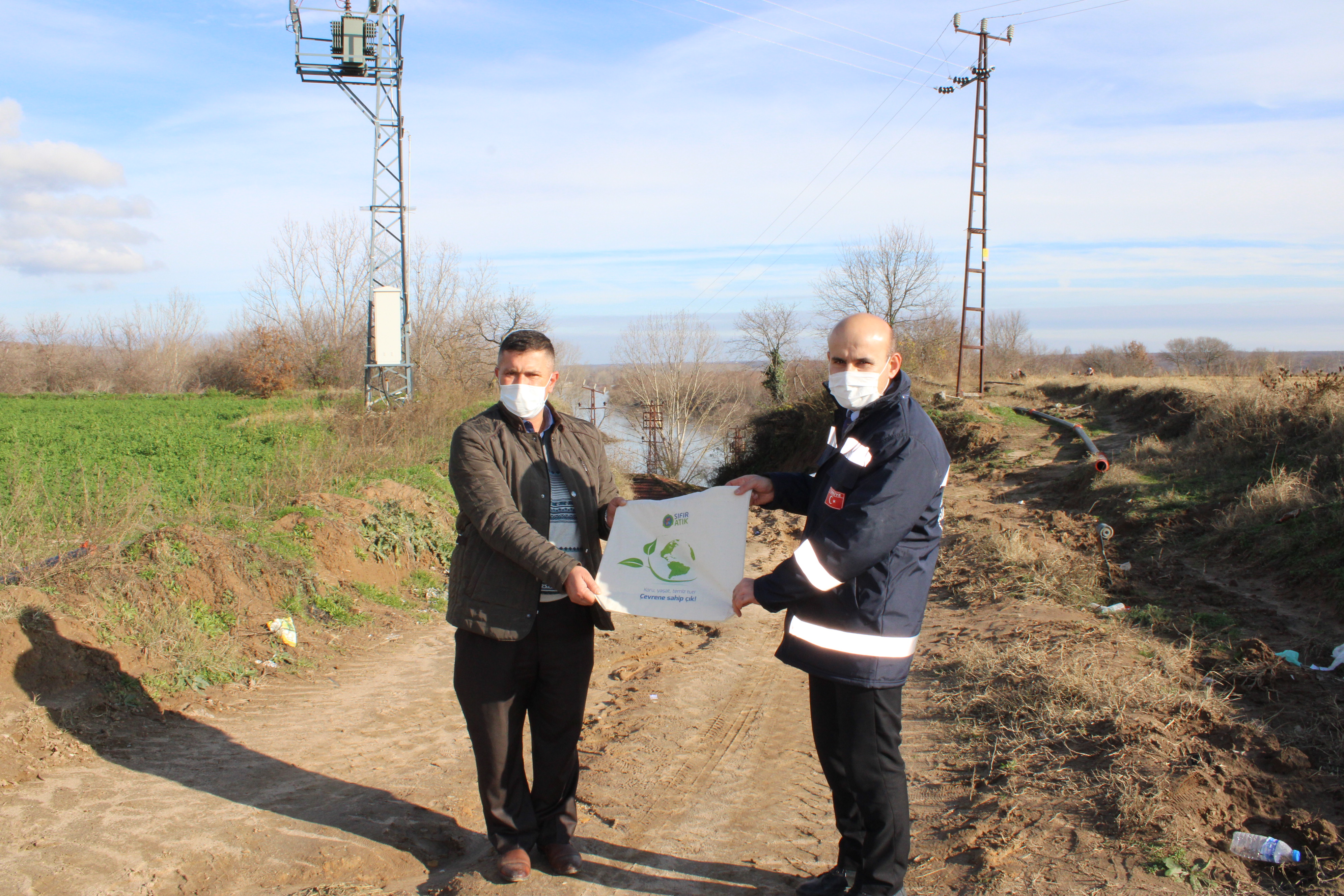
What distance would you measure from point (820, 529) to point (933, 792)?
2.35 m

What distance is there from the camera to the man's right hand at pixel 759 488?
3.67 meters

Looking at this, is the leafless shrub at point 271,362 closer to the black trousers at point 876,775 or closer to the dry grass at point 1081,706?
the dry grass at point 1081,706

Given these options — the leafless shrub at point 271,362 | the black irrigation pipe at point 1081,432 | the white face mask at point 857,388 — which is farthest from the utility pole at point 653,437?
the white face mask at point 857,388

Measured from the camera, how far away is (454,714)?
5.97m

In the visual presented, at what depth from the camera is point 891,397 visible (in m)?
3.11

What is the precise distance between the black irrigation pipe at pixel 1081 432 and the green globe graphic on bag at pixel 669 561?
36.9 ft

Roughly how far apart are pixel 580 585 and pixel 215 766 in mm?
3225

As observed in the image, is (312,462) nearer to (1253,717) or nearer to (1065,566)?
(1065,566)

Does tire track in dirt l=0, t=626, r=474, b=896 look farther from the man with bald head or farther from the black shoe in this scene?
the man with bald head

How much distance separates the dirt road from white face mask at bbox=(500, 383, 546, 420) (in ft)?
6.65

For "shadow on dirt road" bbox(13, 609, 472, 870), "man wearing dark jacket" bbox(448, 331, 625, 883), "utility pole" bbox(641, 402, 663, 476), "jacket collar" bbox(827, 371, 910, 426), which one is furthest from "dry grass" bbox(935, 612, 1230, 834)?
"utility pole" bbox(641, 402, 663, 476)

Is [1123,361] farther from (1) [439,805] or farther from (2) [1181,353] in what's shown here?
(1) [439,805]

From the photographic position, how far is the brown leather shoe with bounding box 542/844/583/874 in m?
3.56

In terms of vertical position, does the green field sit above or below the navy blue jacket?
below
